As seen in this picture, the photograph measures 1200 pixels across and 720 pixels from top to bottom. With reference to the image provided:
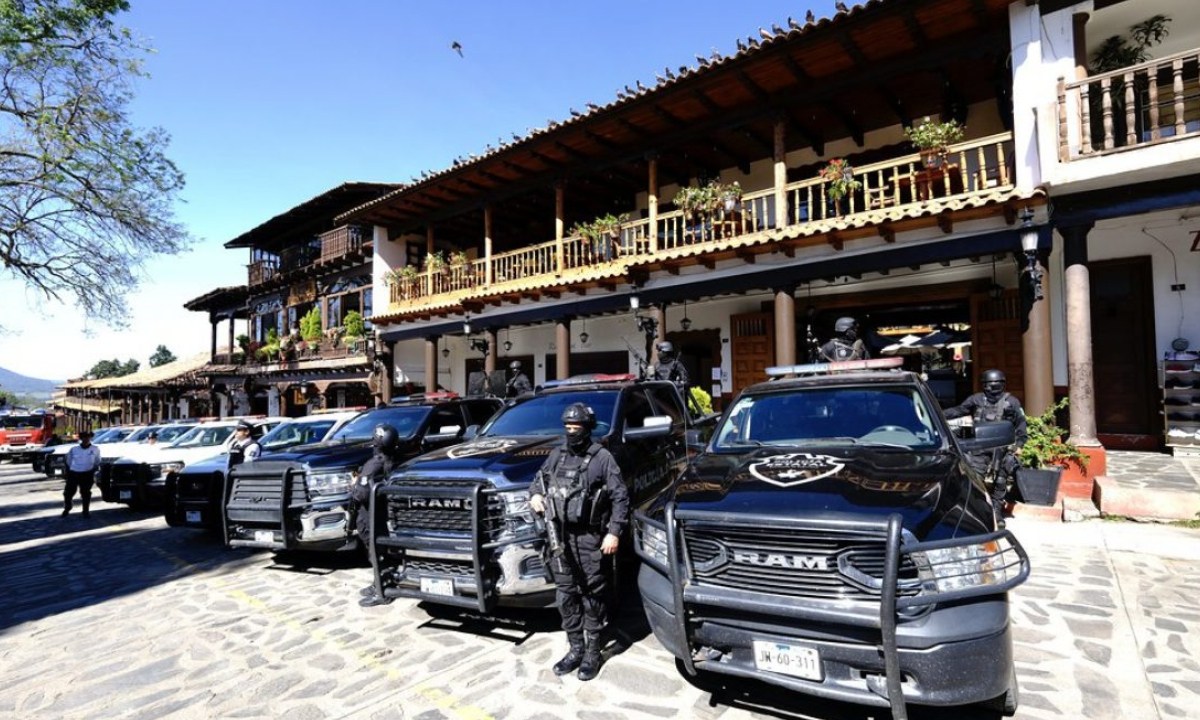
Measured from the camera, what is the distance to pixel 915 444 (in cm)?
362

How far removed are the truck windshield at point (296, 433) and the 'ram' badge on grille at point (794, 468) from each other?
8.47 meters

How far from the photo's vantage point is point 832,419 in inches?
157

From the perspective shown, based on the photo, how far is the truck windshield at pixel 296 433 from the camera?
9.61 meters

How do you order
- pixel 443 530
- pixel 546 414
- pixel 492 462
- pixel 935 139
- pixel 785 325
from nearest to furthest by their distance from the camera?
1. pixel 443 530
2. pixel 492 462
3. pixel 546 414
4. pixel 935 139
5. pixel 785 325

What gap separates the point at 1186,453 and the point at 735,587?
10.6 meters

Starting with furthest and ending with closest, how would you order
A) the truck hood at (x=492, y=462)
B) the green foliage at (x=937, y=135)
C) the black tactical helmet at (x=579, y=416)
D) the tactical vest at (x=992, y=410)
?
the green foliage at (x=937, y=135), the tactical vest at (x=992, y=410), the truck hood at (x=492, y=462), the black tactical helmet at (x=579, y=416)

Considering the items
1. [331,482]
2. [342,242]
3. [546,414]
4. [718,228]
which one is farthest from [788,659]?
[342,242]

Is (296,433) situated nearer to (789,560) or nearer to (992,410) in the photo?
(789,560)

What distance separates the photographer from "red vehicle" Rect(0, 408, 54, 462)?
23.3 meters

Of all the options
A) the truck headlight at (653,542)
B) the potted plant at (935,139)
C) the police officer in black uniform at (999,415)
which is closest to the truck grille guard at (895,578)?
the truck headlight at (653,542)

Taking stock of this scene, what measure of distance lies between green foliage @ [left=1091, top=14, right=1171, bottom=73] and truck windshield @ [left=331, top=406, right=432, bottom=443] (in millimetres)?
11923

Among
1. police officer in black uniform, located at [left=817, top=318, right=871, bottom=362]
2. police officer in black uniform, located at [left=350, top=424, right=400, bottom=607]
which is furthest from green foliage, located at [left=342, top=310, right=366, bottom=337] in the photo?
police officer in black uniform, located at [left=817, top=318, right=871, bottom=362]

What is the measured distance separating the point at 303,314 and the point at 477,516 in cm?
2581

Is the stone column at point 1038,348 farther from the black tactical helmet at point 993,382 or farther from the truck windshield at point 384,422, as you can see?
the truck windshield at point 384,422
